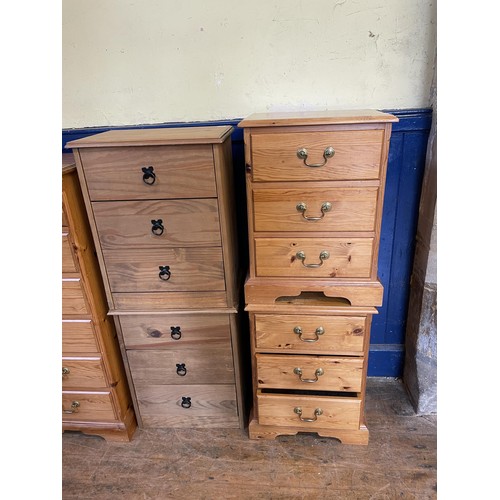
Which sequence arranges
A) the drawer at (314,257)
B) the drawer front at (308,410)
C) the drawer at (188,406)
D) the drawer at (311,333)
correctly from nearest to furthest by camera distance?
1. the drawer at (314,257)
2. the drawer at (311,333)
3. the drawer front at (308,410)
4. the drawer at (188,406)

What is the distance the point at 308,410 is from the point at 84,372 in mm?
942

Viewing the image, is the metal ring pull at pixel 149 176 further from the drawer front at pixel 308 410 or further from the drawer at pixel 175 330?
the drawer front at pixel 308 410

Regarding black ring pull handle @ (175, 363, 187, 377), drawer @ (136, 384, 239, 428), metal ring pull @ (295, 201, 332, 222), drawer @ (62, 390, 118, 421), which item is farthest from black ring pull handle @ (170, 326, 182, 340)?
metal ring pull @ (295, 201, 332, 222)

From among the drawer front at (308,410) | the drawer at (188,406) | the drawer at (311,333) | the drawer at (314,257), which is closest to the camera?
the drawer at (314,257)

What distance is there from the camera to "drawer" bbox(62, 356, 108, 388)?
1.53 meters

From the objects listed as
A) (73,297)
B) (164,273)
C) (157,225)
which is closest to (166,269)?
(164,273)

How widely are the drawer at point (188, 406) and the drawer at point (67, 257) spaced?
1.95ft

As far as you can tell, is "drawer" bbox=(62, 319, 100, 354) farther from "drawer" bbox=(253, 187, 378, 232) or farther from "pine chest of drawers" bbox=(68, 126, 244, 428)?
"drawer" bbox=(253, 187, 378, 232)

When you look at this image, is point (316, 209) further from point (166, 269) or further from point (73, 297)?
point (73, 297)

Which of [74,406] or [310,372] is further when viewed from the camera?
[74,406]

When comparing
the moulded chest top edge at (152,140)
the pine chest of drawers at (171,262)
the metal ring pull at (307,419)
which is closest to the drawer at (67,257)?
the pine chest of drawers at (171,262)

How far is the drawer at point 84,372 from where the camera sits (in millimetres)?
1526

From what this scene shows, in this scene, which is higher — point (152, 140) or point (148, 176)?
point (152, 140)

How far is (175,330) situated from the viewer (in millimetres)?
1479
